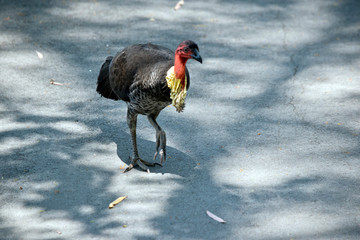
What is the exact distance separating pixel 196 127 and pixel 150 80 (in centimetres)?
146

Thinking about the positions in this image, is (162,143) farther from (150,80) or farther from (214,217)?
(214,217)

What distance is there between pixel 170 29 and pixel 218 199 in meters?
4.46

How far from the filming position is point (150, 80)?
4.77 m

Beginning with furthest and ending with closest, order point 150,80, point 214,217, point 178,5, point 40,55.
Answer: point 178,5 < point 40,55 < point 150,80 < point 214,217

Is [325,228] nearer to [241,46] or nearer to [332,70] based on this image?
[332,70]

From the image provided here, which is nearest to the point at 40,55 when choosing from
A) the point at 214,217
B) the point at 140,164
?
the point at 140,164

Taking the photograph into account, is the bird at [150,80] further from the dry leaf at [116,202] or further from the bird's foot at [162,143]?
the dry leaf at [116,202]

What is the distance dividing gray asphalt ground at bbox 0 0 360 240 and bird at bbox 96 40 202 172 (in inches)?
19.7

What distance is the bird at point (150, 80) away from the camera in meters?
4.61

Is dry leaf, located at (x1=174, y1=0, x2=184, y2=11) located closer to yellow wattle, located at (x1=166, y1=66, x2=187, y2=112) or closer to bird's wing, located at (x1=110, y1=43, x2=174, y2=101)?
bird's wing, located at (x1=110, y1=43, x2=174, y2=101)

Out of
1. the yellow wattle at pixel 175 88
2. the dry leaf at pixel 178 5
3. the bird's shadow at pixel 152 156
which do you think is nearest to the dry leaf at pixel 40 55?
the bird's shadow at pixel 152 156

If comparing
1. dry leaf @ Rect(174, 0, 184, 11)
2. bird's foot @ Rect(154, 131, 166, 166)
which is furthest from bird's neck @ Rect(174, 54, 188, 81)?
dry leaf @ Rect(174, 0, 184, 11)

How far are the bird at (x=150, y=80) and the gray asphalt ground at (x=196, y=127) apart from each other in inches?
19.7

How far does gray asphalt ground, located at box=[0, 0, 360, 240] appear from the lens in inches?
177
